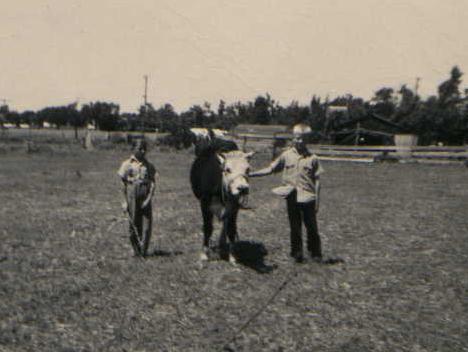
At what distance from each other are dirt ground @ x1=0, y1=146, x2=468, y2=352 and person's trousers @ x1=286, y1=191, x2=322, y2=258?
0.29m

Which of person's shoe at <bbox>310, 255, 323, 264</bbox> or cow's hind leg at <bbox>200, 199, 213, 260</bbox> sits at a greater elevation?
cow's hind leg at <bbox>200, 199, 213, 260</bbox>

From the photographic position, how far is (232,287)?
7062 millimetres

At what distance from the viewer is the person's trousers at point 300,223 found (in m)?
8.20

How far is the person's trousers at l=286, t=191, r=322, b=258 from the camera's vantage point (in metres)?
8.20

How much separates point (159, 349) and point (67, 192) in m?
14.6

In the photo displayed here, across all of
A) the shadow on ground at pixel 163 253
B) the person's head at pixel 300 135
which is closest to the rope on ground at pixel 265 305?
the person's head at pixel 300 135

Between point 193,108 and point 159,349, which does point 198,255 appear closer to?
point 159,349

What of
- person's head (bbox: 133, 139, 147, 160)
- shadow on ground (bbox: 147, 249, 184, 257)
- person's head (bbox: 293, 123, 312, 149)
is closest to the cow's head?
person's head (bbox: 293, 123, 312, 149)

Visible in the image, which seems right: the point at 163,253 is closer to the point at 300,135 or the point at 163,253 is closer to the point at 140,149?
the point at 140,149

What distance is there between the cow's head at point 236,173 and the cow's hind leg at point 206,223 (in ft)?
2.12

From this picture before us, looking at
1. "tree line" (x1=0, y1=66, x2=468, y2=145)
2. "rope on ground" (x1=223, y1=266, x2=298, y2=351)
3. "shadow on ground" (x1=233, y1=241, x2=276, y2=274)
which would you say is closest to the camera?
"rope on ground" (x1=223, y1=266, x2=298, y2=351)

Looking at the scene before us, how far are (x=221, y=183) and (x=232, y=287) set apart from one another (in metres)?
1.59

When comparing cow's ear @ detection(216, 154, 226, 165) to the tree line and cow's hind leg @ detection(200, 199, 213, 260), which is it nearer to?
cow's hind leg @ detection(200, 199, 213, 260)

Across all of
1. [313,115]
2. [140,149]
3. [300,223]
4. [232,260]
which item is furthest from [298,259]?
[313,115]
